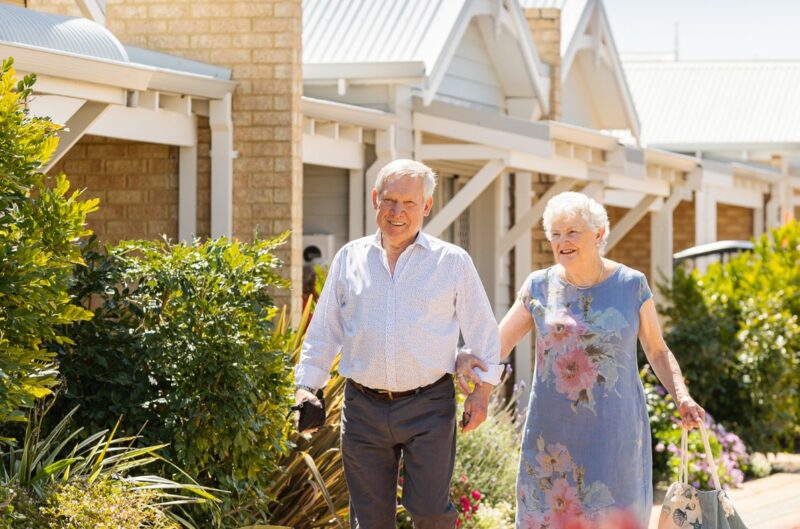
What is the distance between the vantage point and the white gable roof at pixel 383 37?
12.3 metres

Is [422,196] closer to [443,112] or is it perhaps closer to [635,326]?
[635,326]

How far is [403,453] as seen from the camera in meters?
5.52

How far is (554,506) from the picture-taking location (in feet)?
19.7

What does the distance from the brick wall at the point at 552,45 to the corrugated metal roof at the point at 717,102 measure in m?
8.26

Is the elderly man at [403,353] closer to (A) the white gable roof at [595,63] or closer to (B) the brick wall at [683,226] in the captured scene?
(A) the white gable roof at [595,63]

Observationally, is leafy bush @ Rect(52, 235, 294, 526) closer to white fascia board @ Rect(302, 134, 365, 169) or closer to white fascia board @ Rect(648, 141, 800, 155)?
white fascia board @ Rect(302, 134, 365, 169)

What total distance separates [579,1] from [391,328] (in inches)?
467

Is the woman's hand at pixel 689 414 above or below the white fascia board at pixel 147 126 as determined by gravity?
below

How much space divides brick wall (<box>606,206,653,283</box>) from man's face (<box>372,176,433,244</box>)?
613 inches

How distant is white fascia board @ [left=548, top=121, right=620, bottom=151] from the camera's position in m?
13.3

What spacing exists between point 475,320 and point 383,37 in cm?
754

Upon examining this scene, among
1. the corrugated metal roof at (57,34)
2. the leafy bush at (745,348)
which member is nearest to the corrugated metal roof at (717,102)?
the leafy bush at (745,348)

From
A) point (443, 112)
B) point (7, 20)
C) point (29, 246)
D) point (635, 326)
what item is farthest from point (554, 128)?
point (29, 246)

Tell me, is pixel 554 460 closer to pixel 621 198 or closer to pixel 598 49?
pixel 598 49
